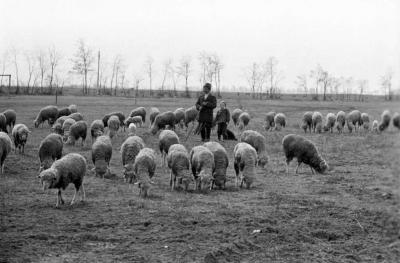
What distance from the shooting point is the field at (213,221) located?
7.16 metres

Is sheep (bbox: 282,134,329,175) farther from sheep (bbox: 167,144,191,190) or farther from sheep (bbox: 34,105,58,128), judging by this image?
sheep (bbox: 34,105,58,128)

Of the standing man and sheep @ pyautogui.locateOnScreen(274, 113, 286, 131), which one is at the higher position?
the standing man

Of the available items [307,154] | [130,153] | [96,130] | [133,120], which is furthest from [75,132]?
[307,154]

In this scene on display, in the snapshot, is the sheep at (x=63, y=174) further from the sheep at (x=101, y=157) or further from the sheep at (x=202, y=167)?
the sheep at (x=202, y=167)

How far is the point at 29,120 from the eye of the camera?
33.0m

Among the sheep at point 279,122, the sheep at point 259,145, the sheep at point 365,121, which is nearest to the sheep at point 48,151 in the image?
the sheep at point 259,145

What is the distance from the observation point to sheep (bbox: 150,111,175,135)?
26.3 meters

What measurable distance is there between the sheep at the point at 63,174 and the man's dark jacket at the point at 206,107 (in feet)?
35.3

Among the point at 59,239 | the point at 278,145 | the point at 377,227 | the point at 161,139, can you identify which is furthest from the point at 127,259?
the point at 278,145

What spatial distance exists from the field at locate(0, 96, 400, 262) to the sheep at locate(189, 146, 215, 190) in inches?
16.3

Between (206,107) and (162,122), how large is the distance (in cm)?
564

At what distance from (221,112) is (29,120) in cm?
1636

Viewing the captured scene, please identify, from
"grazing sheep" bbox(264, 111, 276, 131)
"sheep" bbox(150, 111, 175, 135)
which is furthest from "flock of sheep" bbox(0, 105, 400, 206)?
"grazing sheep" bbox(264, 111, 276, 131)

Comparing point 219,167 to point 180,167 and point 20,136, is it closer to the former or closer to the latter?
point 180,167
